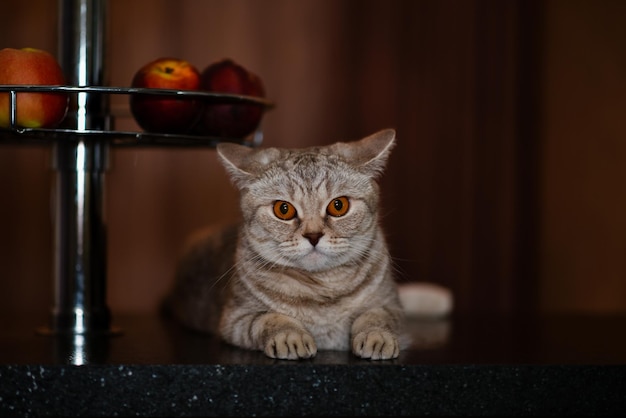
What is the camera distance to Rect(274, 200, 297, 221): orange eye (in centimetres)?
165

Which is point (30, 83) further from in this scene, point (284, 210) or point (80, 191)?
point (284, 210)

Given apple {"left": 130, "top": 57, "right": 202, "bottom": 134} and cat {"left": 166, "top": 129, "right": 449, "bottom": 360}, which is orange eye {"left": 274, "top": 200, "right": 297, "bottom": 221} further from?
apple {"left": 130, "top": 57, "right": 202, "bottom": 134}

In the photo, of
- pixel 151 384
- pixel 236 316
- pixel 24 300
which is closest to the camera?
pixel 151 384

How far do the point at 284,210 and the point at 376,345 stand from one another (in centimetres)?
32

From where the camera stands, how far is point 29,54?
158cm

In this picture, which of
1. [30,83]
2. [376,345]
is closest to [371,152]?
[376,345]

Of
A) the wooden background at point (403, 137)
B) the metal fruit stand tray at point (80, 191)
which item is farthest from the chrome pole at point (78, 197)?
the wooden background at point (403, 137)

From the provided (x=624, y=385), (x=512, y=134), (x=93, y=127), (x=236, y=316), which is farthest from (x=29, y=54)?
(x=512, y=134)

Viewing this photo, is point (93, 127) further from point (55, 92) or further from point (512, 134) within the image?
point (512, 134)

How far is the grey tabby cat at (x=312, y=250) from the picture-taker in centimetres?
163

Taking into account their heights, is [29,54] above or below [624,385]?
above

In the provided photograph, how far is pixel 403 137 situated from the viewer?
131 inches

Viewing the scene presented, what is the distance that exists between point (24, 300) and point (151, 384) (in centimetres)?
197

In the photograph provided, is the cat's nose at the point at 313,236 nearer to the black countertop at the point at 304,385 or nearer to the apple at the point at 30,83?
the black countertop at the point at 304,385
